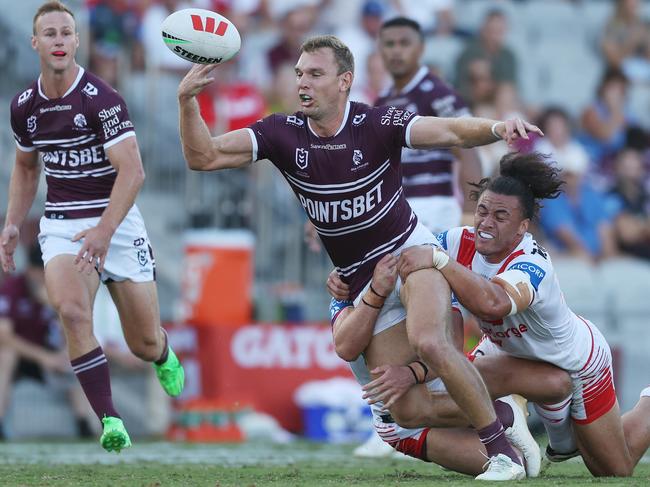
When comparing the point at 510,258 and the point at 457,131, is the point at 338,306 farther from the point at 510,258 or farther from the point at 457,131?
the point at 457,131

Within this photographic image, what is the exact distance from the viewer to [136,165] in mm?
8367

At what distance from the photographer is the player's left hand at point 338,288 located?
7.79 metres

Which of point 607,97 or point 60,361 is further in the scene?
point 607,97

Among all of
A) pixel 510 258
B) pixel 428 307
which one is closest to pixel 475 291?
pixel 428 307

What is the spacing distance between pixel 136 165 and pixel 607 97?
35.7 feet

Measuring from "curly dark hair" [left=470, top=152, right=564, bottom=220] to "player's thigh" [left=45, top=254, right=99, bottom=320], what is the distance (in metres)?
2.52

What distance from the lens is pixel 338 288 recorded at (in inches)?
307

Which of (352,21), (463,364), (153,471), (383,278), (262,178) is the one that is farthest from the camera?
(352,21)

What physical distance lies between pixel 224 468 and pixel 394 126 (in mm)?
2572

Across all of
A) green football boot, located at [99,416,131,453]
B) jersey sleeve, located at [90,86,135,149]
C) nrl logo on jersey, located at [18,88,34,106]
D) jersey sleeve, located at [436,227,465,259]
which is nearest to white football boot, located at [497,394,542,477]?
jersey sleeve, located at [436,227,465,259]

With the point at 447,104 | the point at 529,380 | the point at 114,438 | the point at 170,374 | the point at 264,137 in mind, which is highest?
the point at 447,104

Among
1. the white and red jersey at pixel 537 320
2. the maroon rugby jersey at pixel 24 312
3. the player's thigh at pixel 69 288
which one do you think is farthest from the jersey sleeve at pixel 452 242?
the maroon rugby jersey at pixel 24 312

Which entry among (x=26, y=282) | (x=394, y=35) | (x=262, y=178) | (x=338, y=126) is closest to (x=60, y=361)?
(x=26, y=282)

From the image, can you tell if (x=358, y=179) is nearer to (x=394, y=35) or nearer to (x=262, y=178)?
(x=394, y=35)
